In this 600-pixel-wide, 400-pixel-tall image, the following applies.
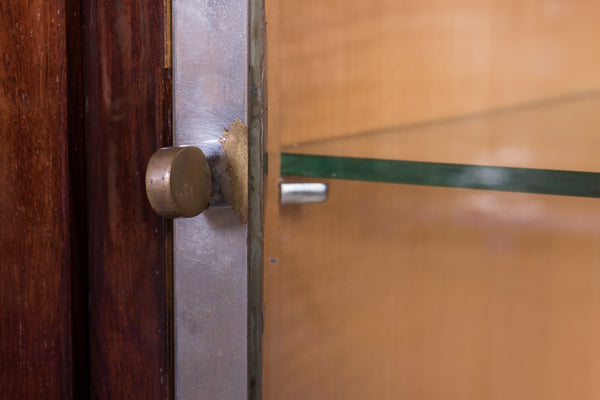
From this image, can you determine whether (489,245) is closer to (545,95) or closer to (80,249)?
(545,95)

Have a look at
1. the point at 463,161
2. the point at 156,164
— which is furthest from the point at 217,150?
the point at 463,161

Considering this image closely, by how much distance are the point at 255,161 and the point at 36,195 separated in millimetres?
140

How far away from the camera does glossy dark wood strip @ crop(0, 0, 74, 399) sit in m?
0.27

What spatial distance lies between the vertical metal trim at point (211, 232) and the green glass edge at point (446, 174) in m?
0.04

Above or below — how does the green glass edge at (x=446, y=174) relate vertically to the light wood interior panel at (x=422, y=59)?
below

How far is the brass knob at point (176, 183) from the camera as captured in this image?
21 cm

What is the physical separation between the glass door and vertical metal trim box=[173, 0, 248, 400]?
16 mm

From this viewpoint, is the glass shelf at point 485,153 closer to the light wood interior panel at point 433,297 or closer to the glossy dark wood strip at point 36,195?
the light wood interior panel at point 433,297

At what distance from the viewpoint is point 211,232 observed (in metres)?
0.24

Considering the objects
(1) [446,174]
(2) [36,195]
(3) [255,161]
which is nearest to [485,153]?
(1) [446,174]

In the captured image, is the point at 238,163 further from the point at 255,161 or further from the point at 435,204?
the point at 435,204

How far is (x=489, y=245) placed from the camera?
27 cm

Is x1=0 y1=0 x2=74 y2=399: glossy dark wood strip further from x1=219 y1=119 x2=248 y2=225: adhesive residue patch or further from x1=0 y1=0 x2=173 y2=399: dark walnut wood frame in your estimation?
x1=219 y1=119 x2=248 y2=225: adhesive residue patch

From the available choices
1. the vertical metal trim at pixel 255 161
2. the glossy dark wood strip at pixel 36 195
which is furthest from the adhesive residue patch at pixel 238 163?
the glossy dark wood strip at pixel 36 195
